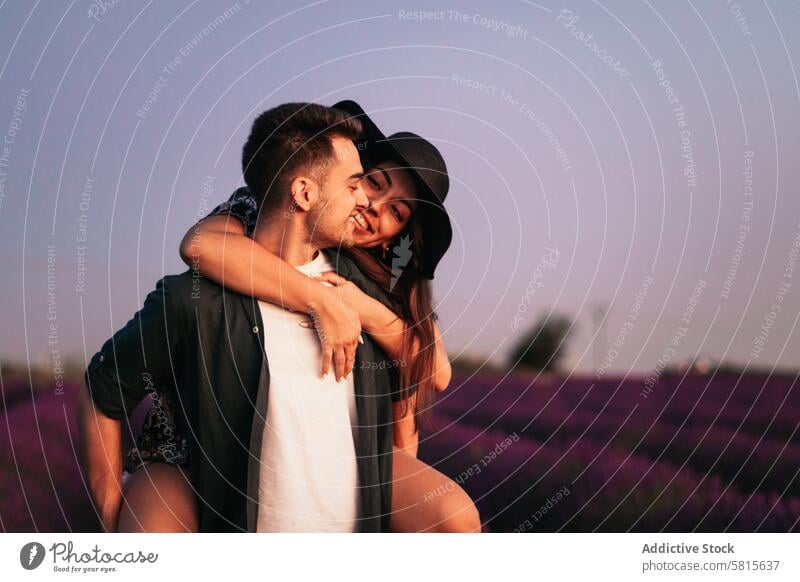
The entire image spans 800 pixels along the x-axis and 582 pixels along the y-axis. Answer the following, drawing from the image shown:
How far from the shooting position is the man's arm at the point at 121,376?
426 cm

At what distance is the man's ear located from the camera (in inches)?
175

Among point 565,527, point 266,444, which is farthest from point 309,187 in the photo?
point 565,527

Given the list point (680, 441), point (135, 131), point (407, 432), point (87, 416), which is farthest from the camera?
point (680, 441)

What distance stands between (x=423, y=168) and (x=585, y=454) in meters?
1.68

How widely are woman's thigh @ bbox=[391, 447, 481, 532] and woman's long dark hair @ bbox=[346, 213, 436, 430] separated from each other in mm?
242

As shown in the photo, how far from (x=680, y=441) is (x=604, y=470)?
420mm

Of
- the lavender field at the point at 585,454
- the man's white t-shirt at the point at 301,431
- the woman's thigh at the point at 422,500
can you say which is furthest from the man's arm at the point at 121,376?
the woman's thigh at the point at 422,500

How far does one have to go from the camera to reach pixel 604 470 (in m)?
5.29

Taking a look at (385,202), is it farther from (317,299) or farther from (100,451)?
(100,451)

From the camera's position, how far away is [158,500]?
4453 millimetres

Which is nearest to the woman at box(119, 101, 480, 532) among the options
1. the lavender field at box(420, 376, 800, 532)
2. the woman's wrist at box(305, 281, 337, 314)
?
the woman's wrist at box(305, 281, 337, 314)
